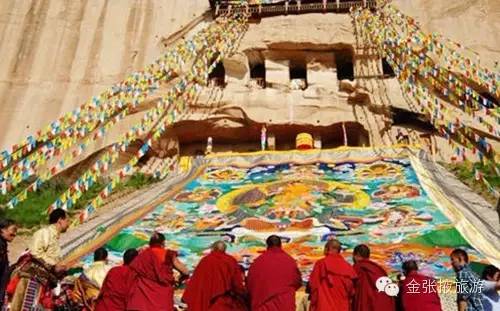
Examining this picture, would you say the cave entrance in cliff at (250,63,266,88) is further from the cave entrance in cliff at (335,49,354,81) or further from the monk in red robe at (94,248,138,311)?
the monk in red robe at (94,248,138,311)

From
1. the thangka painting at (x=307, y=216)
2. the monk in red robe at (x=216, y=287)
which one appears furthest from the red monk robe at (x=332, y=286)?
the thangka painting at (x=307, y=216)

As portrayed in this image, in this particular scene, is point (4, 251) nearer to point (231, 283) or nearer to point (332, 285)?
point (231, 283)

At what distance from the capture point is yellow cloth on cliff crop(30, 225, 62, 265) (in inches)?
228

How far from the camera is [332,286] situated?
5.30 meters

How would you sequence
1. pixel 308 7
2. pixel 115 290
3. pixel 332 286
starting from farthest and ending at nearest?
pixel 308 7 < pixel 115 290 < pixel 332 286

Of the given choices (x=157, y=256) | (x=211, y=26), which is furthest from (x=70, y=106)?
(x=157, y=256)

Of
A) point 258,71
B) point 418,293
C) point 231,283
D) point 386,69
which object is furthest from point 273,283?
point 258,71

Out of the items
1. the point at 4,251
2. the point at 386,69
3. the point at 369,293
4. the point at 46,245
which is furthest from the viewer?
the point at 386,69

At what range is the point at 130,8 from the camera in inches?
A: 802

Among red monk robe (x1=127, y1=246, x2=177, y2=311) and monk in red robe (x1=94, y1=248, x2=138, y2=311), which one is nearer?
red monk robe (x1=127, y1=246, x2=177, y2=311)

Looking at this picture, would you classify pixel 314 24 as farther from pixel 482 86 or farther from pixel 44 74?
pixel 44 74

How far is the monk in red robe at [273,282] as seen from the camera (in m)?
5.45

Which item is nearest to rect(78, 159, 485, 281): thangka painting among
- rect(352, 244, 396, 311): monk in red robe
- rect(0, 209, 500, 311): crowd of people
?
rect(352, 244, 396, 311): monk in red robe

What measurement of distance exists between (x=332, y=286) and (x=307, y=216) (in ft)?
15.3
